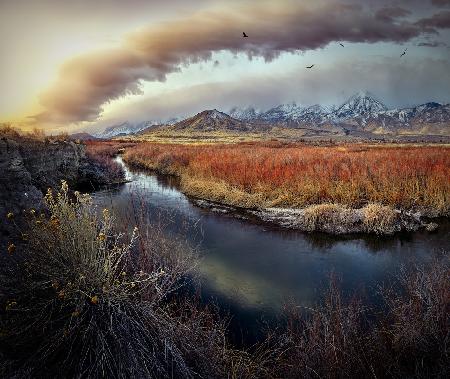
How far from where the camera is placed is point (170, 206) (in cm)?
2159

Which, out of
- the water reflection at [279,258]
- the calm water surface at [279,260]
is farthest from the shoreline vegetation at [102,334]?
the water reflection at [279,258]

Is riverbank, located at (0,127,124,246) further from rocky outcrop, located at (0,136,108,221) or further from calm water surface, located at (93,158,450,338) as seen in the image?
calm water surface, located at (93,158,450,338)

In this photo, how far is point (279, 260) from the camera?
14.0 m

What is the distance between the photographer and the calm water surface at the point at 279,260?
426 inches

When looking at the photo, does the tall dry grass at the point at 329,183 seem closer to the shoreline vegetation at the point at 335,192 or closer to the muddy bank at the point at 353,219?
the shoreline vegetation at the point at 335,192

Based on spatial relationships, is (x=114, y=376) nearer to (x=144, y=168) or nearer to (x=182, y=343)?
(x=182, y=343)

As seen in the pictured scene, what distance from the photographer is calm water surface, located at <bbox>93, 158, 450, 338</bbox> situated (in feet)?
35.5

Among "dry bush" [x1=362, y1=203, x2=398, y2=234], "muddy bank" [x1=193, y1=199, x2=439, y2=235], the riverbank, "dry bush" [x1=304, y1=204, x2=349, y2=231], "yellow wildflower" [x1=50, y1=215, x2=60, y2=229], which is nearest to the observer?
"yellow wildflower" [x1=50, y1=215, x2=60, y2=229]

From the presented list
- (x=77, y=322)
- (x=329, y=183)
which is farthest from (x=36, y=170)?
(x=77, y=322)

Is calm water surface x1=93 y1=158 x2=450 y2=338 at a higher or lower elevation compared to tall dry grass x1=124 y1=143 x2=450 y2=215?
lower

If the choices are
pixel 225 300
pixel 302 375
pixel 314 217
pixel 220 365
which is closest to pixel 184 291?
pixel 225 300

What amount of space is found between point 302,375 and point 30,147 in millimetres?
20242

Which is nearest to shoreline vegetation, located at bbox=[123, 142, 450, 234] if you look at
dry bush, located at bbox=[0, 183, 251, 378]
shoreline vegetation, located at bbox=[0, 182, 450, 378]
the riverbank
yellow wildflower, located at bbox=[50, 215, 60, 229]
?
the riverbank

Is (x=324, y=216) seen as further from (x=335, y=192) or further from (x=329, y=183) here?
(x=329, y=183)
